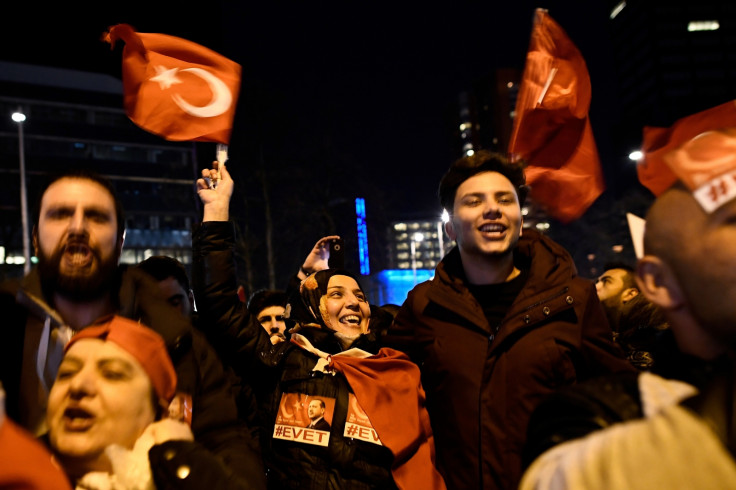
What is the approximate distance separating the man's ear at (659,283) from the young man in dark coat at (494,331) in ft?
3.89

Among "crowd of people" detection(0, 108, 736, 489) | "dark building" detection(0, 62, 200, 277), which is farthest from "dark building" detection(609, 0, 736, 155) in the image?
"crowd of people" detection(0, 108, 736, 489)

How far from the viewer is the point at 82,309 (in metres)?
2.22

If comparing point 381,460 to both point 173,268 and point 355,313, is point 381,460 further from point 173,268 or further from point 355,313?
point 173,268

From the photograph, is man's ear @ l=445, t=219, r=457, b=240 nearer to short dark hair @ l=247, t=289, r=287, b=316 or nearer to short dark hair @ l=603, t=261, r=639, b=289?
short dark hair @ l=603, t=261, r=639, b=289

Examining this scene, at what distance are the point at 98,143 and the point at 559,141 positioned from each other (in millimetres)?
56396

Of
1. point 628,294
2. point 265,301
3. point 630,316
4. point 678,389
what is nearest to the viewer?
point 678,389

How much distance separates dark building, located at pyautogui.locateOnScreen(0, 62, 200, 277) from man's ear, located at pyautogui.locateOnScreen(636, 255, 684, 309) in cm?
4484

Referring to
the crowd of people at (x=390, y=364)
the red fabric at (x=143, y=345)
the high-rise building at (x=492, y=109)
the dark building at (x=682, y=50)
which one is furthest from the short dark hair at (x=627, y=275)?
the dark building at (x=682, y=50)

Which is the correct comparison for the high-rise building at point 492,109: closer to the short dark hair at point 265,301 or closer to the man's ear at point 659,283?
the short dark hair at point 265,301

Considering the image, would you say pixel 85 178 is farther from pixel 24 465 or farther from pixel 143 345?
pixel 24 465

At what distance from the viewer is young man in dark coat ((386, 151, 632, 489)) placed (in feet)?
7.99

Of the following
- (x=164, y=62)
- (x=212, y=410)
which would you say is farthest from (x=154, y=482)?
(x=164, y=62)

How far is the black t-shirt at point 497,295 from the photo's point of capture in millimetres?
2781

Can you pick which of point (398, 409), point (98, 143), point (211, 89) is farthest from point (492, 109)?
point (398, 409)
